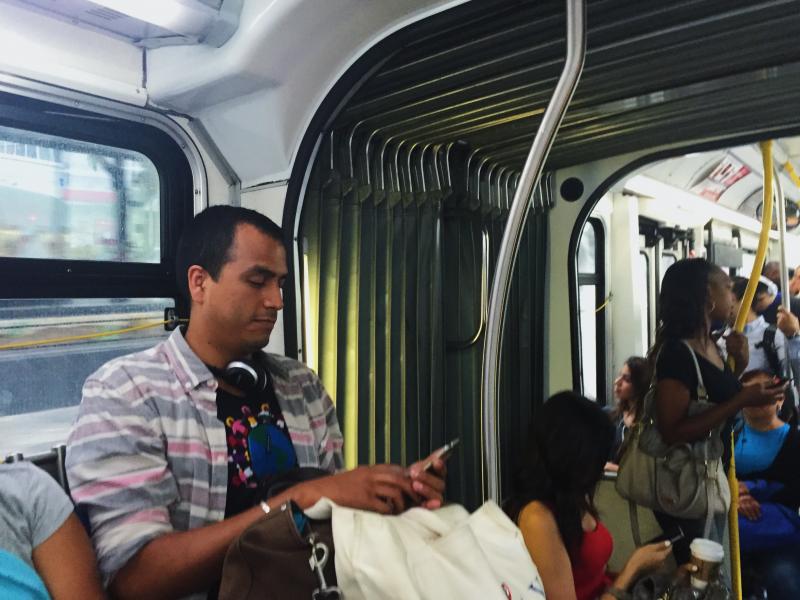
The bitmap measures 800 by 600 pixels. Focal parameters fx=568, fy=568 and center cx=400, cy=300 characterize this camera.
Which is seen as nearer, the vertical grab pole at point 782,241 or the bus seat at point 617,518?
the vertical grab pole at point 782,241

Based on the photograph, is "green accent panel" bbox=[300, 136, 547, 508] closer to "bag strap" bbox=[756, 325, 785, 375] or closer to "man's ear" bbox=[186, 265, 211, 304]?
"man's ear" bbox=[186, 265, 211, 304]

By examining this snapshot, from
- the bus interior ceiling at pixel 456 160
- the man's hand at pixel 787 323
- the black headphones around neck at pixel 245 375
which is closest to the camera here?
the black headphones around neck at pixel 245 375

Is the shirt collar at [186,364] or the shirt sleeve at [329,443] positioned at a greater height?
the shirt collar at [186,364]

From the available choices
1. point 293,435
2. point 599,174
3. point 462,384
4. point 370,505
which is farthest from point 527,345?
point 370,505

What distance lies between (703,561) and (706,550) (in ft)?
0.14

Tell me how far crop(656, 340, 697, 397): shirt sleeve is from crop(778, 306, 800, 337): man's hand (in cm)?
39


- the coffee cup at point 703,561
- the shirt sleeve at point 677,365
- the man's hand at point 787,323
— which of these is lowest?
the coffee cup at point 703,561

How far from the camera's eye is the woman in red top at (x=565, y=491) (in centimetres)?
168

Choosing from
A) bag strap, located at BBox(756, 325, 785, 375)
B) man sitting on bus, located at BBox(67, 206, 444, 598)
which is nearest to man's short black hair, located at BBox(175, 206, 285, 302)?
man sitting on bus, located at BBox(67, 206, 444, 598)

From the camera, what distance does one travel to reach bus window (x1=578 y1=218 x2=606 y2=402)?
3.23 metres

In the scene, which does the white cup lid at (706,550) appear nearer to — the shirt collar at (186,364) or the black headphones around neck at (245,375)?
the black headphones around neck at (245,375)

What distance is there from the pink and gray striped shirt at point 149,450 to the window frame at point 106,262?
0.49 meters

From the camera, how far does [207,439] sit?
133cm

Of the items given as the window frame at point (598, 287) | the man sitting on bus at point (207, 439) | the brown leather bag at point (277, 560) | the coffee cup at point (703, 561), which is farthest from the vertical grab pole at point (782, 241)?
the brown leather bag at point (277, 560)
